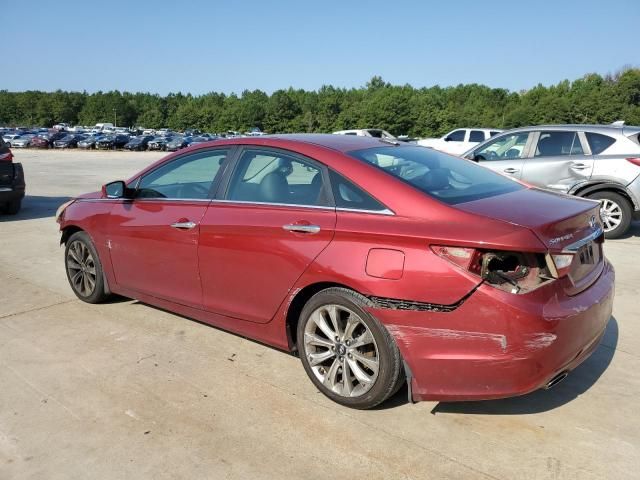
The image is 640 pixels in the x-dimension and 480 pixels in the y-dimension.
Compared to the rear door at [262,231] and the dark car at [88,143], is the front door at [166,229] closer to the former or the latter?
the rear door at [262,231]

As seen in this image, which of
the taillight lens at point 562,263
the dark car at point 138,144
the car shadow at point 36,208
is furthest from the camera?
the dark car at point 138,144

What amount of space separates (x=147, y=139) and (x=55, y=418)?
180 feet

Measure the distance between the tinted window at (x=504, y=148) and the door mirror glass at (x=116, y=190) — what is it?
6.23 metres

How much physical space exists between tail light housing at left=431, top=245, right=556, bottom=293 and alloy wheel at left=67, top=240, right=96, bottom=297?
3.47 m

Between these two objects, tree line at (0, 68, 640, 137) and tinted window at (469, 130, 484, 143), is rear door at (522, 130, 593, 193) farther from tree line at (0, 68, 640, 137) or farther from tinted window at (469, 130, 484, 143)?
tree line at (0, 68, 640, 137)

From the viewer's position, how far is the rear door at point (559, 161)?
7969mm

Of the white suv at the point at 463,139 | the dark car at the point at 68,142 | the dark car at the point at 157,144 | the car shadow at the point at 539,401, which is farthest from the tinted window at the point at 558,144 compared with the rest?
the dark car at the point at 68,142

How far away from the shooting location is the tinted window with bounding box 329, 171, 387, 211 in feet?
9.95

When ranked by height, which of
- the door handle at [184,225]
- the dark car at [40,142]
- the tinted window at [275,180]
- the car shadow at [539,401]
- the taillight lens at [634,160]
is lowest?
the car shadow at [539,401]

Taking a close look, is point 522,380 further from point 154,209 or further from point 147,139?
point 147,139

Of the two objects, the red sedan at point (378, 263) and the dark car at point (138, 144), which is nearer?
the red sedan at point (378, 263)

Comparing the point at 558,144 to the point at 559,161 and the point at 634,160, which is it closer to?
the point at 559,161

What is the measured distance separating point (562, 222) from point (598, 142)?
19.8 ft

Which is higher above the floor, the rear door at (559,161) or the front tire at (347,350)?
the rear door at (559,161)
